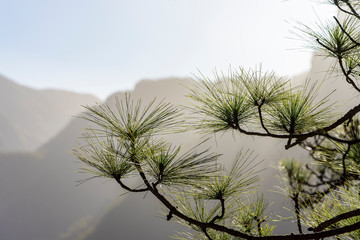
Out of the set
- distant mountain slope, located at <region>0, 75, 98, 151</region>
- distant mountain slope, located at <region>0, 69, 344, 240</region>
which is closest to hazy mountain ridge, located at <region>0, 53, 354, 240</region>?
distant mountain slope, located at <region>0, 69, 344, 240</region>

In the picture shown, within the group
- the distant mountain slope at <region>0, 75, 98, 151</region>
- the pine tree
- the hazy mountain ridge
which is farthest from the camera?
the distant mountain slope at <region>0, 75, 98, 151</region>

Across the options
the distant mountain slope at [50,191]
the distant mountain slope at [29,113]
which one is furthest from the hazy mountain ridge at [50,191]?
the distant mountain slope at [29,113]

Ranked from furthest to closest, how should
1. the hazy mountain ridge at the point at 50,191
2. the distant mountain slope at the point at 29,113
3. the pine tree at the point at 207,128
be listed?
the distant mountain slope at the point at 29,113, the hazy mountain ridge at the point at 50,191, the pine tree at the point at 207,128

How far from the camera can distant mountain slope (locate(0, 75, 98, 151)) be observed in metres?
85.4

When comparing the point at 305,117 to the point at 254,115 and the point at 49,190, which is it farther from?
the point at 49,190

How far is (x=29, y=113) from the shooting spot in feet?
306

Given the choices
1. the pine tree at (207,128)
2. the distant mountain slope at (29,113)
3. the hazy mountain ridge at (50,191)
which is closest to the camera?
the pine tree at (207,128)

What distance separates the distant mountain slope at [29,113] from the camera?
85.4 metres

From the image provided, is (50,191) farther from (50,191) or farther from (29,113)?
(29,113)

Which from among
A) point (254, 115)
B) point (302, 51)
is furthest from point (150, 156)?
point (302, 51)

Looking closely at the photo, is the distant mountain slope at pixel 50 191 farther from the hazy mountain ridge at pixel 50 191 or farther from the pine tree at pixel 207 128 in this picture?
the pine tree at pixel 207 128

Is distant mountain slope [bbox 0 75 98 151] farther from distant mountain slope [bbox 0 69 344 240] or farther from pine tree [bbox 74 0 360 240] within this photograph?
pine tree [bbox 74 0 360 240]

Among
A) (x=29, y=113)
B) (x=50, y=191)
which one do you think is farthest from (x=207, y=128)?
(x=29, y=113)

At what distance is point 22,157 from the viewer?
49.5 metres
